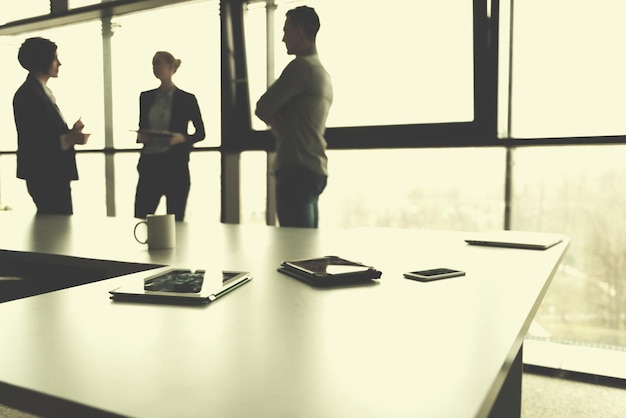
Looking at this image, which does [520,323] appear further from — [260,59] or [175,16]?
[175,16]

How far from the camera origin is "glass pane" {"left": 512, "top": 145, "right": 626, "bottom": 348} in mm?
2734

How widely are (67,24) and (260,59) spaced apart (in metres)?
2.15

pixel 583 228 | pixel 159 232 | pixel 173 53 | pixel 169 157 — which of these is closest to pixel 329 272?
pixel 159 232

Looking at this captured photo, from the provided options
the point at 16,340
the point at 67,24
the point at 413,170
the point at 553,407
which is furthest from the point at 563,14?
the point at 67,24

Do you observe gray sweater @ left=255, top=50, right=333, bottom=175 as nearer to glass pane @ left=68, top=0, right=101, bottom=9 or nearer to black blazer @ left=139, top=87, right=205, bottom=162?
black blazer @ left=139, top=87, right=205, bottom=162

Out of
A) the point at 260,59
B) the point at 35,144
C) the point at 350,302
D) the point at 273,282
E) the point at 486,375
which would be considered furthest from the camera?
the point at 260,59

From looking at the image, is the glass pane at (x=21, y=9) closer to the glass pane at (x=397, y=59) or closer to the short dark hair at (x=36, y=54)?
the short dark hair at (x=36, y=54)

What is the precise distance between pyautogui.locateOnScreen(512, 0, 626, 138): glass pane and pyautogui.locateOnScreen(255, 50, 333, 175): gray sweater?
3.79 feet

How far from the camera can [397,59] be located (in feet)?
10.9

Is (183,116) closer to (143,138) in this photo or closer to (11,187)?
(143,138)

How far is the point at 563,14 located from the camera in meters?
2.82

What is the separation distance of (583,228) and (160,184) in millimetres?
2453

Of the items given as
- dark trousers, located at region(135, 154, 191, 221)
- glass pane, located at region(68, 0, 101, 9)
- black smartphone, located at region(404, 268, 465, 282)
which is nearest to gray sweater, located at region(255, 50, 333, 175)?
dark trousers, located at region(135, 154, 191, 221)

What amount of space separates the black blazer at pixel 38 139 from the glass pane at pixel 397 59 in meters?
1.68
